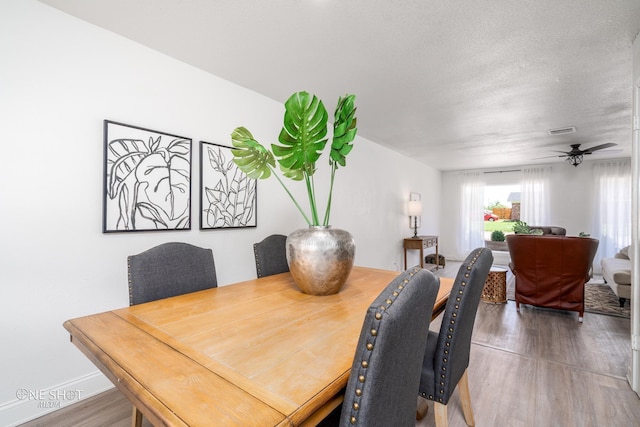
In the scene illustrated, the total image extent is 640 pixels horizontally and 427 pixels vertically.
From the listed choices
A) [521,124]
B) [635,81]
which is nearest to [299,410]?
[635,81]

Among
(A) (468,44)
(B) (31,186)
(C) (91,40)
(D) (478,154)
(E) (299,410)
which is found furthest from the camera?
(D) (478,154)

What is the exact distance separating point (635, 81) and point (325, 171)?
267cm

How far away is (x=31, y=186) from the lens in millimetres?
1654

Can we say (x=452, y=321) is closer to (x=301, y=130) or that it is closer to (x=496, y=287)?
(x=301, y=130)

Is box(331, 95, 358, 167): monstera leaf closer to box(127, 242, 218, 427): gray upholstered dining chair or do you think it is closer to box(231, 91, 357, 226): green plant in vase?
box(231, 91, 357, 226): green plant in vase

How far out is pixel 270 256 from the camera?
2100 mm

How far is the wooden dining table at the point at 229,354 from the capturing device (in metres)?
0.63

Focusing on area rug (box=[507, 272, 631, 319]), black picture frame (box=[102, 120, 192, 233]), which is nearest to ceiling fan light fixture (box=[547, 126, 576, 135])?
area rug (box=[507, 272, 631, 319])

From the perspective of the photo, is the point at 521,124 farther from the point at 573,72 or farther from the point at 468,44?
the point at 468,44

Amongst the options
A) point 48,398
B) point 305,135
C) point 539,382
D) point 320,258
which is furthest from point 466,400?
point 48,398

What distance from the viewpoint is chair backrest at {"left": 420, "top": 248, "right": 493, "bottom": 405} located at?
4.02 ft

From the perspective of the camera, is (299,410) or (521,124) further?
(521,124)

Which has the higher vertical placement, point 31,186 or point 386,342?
point 31,186

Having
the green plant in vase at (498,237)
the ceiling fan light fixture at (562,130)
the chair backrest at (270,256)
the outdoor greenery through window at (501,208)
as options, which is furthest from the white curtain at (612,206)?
the chair backrest at (270,256)
